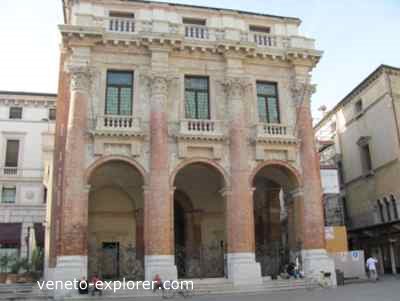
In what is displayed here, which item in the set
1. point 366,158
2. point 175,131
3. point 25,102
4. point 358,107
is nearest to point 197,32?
point 175,131

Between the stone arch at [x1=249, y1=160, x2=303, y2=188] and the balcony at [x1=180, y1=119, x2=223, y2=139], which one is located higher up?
the balcony at [x1=180, y1=119, x2=223, y2=139]

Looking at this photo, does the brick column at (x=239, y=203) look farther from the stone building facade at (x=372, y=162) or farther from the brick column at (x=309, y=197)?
the stone building facade at (x=372, y=162)

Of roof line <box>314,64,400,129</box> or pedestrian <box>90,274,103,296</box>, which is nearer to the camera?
pedestrian <box>90,274,103,296</box>

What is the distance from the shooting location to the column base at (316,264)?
69.8ft

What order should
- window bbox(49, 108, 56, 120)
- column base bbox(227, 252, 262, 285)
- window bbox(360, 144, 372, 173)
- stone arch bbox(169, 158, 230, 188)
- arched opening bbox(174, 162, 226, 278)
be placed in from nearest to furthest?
column base bbox(227, 252, 262, 285) → stone arch bbox(169, 158, 230, 188) → arched opening bbox(174, 162, 226, 278) → window bbox(360, 144, 372, 173) → window bbox(49, 108, 56, 120)

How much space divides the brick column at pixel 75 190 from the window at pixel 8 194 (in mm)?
Result: 16722

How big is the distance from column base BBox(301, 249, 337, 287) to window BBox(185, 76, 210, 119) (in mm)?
8690

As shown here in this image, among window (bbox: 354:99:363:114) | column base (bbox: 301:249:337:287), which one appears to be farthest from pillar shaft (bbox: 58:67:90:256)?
window (bbox: 354:99:363:114)

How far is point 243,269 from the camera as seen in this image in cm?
2030

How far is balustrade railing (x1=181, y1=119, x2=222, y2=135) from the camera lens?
844 inches

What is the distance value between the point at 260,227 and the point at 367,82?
44.0ft

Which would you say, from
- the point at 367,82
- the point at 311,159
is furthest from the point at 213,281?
the point at 367,82

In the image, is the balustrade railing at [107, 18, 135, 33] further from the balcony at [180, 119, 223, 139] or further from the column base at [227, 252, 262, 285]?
the column base at [227, 252, 262, 285]

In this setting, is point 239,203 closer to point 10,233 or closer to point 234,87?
point 234,87
